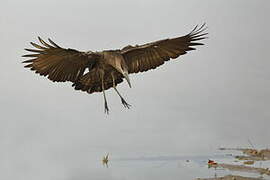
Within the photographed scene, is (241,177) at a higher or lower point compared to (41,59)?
lower

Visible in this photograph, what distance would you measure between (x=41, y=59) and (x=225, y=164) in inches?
268

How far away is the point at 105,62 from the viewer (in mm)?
3422

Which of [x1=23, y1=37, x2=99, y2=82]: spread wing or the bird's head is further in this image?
the bird's head

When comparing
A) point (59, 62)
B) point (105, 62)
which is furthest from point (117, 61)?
point (59, 62)

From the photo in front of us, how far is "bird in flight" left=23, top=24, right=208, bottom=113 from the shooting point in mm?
3287

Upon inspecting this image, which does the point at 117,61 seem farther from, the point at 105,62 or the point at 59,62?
the point at 59,62

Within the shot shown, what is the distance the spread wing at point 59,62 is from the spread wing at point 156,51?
298 millimetres

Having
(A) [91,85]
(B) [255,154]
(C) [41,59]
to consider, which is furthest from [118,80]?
(B) [255,154]

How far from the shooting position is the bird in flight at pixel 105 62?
3.29 meters

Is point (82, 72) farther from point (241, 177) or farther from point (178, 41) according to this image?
point (241, 177)

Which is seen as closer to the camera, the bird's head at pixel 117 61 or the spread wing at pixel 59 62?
the spread wing at pixel 59 62

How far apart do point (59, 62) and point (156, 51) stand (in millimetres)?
767

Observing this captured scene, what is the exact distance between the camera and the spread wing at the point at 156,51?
3.50 m

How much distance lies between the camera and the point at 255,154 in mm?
9617
